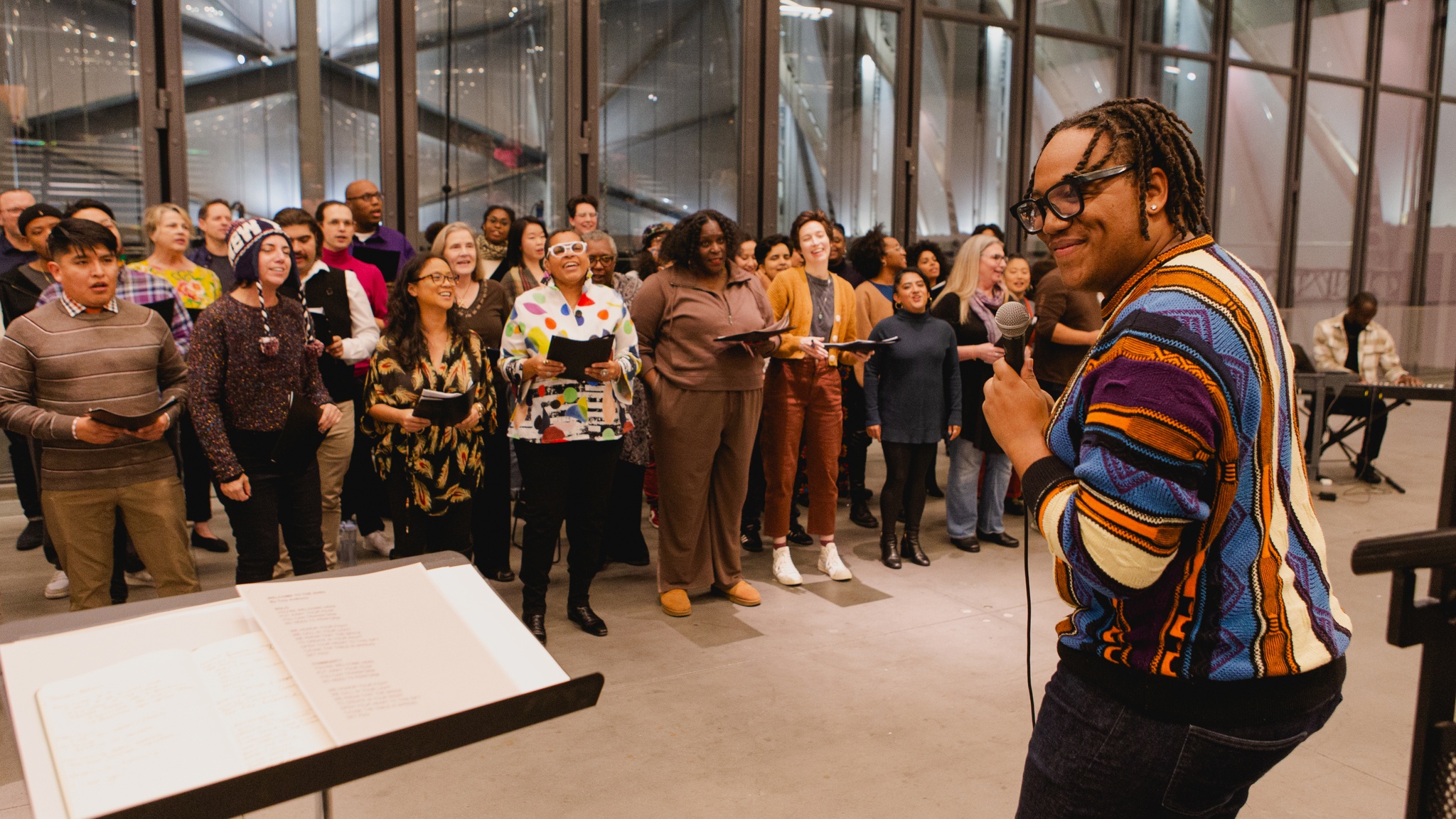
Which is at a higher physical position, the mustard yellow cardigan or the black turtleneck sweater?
the mustard yellow cardigan

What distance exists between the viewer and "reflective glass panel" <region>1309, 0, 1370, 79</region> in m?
12.6

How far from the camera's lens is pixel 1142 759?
1361mm

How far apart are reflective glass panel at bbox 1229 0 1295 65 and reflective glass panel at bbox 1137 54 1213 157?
1.80 feet

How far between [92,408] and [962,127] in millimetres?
8617

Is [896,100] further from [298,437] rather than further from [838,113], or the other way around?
[298,437]

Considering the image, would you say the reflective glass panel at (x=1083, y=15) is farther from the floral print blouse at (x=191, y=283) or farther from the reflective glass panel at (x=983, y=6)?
the floral print blouse at (x=191, y=283)

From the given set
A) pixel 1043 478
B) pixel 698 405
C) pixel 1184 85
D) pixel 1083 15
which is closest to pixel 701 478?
pixel 698 405

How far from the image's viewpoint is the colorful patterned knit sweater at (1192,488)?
1.19 m

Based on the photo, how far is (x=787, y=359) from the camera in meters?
5.16

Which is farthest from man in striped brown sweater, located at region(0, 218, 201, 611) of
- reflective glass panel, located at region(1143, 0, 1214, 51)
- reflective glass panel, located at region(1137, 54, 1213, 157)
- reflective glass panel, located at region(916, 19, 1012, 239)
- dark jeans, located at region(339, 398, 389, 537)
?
reflective glass panel, located at region(1143, 0, 1214, 51)

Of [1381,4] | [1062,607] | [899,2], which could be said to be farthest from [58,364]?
[1381,4]

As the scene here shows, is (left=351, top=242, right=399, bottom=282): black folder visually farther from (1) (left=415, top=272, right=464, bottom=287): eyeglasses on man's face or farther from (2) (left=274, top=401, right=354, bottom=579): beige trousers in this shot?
(1) (left=415, top=272, right=464, bottom=287): eyeglasses on man's face

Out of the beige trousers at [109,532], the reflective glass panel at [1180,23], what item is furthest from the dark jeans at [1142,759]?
the reflective glass panel at [1180,23]

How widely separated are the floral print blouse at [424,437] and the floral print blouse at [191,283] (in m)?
1.30
